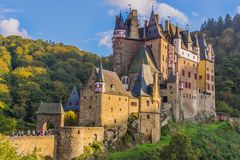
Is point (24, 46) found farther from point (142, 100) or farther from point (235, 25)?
point (235, 25)

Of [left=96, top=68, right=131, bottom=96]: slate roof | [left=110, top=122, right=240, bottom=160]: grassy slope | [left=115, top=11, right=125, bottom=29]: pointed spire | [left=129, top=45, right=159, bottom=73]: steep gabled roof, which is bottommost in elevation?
[left=110, top=122, right=240, bottom=160]: grassy slope

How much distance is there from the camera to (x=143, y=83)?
60.3 meters

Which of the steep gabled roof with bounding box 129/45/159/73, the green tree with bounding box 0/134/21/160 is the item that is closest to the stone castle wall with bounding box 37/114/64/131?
the steep gabled roof with bounding box 129/45/159/73

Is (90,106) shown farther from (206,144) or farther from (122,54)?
(206,144)

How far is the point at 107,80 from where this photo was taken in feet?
183

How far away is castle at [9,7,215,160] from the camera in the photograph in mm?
53719

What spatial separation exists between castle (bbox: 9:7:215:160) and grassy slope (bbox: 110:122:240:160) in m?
2.23

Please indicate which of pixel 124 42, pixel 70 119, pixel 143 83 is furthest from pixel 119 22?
pixel 70 119

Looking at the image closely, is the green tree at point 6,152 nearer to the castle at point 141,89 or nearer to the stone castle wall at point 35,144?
the stone castle wall at point 35,144

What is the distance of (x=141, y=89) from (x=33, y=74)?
3698 cm

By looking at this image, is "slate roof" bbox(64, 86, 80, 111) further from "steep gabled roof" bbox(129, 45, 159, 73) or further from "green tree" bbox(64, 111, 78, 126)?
"steep gabled roof" bbox(129, 45, 159, 73)

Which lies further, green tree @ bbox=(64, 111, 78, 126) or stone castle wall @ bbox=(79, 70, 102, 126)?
green tree @ bbox=(64, 111, 78, 126)

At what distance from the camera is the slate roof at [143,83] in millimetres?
59375

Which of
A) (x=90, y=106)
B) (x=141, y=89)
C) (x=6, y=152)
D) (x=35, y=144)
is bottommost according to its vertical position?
(x=35, y=144)
